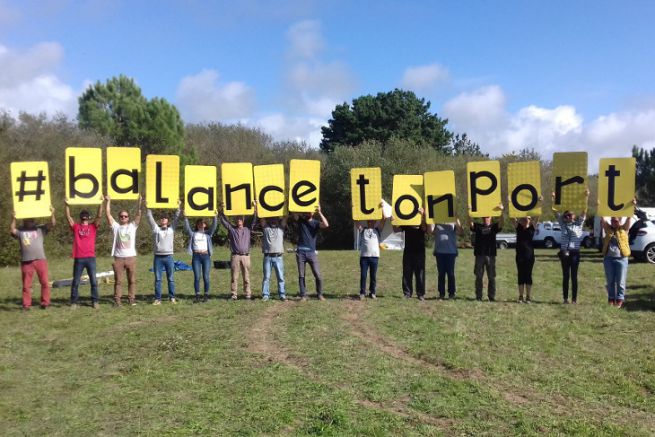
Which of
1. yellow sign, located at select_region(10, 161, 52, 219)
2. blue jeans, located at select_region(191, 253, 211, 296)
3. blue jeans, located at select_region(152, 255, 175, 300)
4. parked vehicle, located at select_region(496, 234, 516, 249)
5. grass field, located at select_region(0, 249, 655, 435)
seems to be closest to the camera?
grass field, located at select_region(0, 249, 655, 435)

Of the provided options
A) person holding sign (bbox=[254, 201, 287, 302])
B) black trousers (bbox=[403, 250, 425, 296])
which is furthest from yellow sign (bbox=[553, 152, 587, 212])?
person holding sign (bbox=[254, 201, 287, 302])

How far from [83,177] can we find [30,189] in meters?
1.15

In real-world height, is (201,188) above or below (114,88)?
below

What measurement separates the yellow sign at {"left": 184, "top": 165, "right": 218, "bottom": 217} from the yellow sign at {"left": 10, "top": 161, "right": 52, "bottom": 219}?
110 inches

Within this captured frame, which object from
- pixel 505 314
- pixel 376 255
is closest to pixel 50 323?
pixel 376 255

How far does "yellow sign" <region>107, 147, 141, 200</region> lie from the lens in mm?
12031

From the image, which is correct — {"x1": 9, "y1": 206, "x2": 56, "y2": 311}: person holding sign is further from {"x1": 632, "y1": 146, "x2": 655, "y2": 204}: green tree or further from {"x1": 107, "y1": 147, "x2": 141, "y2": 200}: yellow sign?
{"x1": 632, "y1": 146, "x2": 655, "y2": 204}: green tree

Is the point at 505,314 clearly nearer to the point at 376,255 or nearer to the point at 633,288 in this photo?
the point at 376,255

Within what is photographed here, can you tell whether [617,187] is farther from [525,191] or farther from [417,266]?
[417,266]

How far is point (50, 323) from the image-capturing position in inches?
432

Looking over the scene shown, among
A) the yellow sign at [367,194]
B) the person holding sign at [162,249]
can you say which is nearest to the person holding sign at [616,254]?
the yellow sign at [367,194]

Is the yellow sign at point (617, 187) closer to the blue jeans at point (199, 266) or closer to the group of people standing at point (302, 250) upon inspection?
the group of people standing at point (302, 250)

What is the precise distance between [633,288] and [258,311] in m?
9.95

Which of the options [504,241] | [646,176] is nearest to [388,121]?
[504,241]
